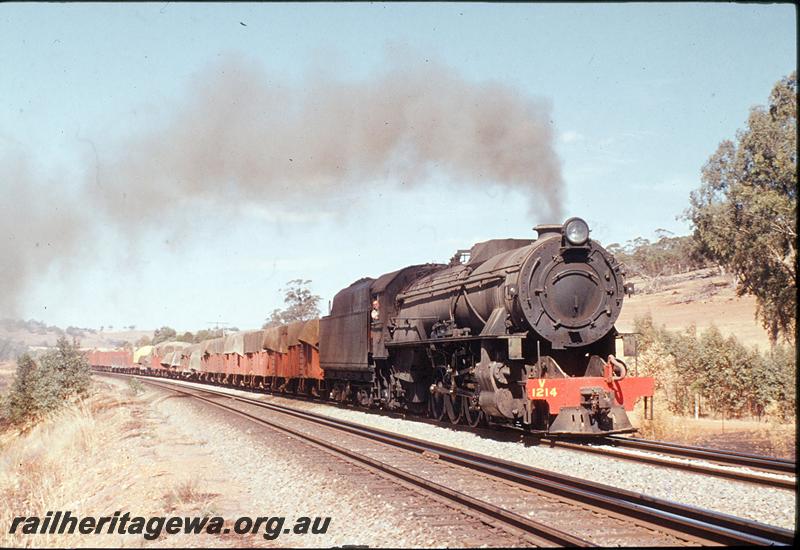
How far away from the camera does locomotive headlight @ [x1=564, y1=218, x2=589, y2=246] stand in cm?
1338

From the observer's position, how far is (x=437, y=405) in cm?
1769

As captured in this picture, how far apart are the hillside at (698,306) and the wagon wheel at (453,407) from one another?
38201 mm

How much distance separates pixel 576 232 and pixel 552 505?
644 centimetres

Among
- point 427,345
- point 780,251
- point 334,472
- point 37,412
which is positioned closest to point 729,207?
point 780,251

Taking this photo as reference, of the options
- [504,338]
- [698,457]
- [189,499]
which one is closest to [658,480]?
[698,457]

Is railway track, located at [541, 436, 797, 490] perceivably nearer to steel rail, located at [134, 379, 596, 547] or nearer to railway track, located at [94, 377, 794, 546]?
railway track, located at [94, 377, 794, 546]

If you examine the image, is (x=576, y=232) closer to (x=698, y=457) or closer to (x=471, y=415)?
(x=698, y=457)

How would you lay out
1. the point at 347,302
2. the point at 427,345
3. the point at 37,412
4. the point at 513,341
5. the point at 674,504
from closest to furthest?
the point at 674,504
the point at 513,341
the point at 427,345
the point at 347,302
the point at 37,412

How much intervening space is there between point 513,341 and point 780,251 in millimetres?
22735

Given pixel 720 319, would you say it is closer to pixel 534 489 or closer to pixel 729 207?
pixel 729 207

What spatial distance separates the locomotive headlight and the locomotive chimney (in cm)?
75

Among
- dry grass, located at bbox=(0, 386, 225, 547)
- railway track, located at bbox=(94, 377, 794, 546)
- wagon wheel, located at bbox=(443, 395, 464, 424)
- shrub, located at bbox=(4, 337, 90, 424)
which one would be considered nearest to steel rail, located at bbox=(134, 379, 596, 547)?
railway track, located at bbox=(94, 377, 794, 546)

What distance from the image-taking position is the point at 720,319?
64250 millimetres

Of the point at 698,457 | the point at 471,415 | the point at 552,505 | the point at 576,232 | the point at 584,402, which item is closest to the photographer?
the point at 552,505
